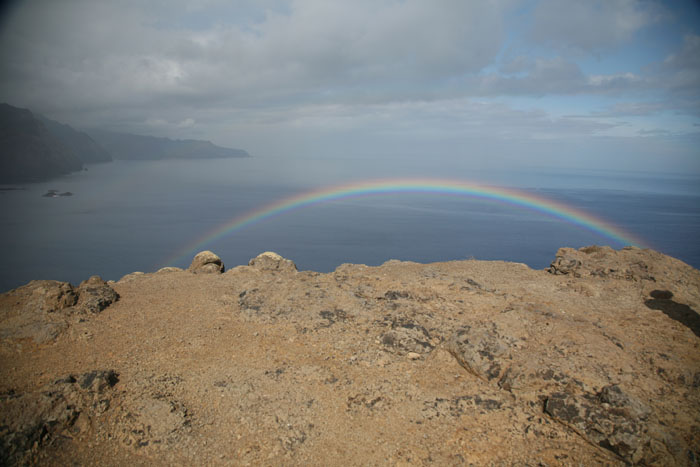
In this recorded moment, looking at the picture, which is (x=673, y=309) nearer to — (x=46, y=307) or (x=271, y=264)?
(x=271, y=264)

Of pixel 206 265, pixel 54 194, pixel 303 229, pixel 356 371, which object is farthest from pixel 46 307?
pixel 54 194

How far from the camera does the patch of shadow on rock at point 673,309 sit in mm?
9865

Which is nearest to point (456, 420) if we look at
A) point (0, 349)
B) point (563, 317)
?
point (563, 317)

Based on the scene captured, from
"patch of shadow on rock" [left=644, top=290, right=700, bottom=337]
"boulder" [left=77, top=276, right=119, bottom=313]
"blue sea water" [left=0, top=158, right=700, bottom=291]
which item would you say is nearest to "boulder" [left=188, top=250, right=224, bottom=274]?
"boulder" [left=77, top=276, right=119, bottom=313]

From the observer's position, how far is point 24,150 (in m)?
162

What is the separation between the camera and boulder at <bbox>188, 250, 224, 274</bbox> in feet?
49.9

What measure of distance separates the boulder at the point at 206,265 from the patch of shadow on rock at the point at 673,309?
51.3 feet

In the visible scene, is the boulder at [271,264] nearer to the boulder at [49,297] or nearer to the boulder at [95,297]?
the boulder at [95,297]

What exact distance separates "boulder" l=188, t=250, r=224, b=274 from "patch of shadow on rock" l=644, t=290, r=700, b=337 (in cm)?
1564

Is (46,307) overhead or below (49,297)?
below

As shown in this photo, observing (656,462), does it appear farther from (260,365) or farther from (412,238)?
(412,238)

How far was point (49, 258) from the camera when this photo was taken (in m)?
82.8

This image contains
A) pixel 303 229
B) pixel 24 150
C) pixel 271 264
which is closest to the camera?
pixel 271 264

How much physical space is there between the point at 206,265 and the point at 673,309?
16.5 m
